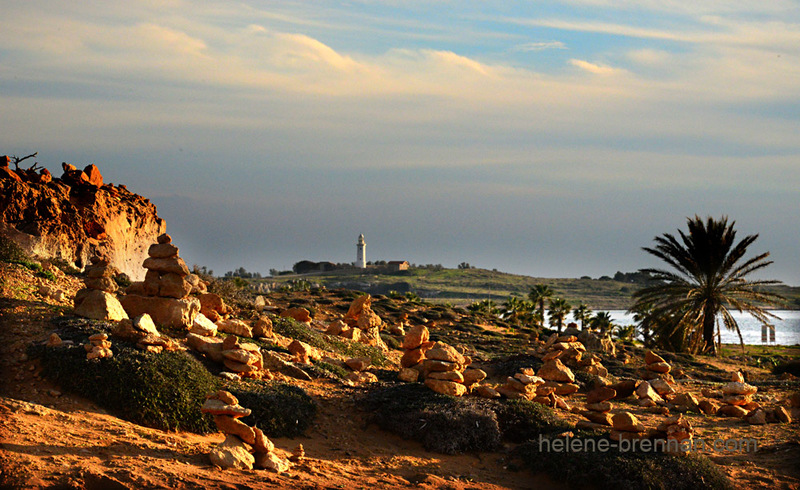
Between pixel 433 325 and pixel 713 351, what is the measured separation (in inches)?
552

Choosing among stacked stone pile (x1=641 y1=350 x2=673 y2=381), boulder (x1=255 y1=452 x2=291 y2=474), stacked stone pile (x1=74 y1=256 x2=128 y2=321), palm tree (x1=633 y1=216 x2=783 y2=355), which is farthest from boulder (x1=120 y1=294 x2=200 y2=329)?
palm tree (x1=633 y1=216 x2=783 y2=355)

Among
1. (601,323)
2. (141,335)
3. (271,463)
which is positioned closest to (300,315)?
(141,335)

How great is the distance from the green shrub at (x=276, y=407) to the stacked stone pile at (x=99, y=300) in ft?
12.1

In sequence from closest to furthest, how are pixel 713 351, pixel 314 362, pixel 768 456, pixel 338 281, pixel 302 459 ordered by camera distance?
pixel 302 459 < pixel 768 456 < pixel 314 362 < pixel 713 351 < pixel 338 281

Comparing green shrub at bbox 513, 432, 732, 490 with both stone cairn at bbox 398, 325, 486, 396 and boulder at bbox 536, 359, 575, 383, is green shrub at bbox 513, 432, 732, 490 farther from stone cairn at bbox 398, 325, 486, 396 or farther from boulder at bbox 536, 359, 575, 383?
boulder at bbox 536, 359, 575, 383

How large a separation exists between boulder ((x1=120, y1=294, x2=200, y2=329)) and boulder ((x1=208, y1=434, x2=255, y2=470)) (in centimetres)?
629

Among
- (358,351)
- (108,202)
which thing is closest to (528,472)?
(358,351)

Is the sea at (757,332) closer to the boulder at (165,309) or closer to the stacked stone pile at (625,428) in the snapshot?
the stacked stone pile at (625,428)

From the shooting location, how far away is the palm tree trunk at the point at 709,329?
107ft

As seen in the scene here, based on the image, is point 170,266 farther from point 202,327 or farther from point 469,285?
point 469,285

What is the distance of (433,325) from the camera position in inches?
1538

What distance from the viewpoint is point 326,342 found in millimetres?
21484

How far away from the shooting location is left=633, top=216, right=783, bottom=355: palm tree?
32281 millimetres

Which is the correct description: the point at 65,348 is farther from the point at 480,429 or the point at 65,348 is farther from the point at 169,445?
the point at 480,429
